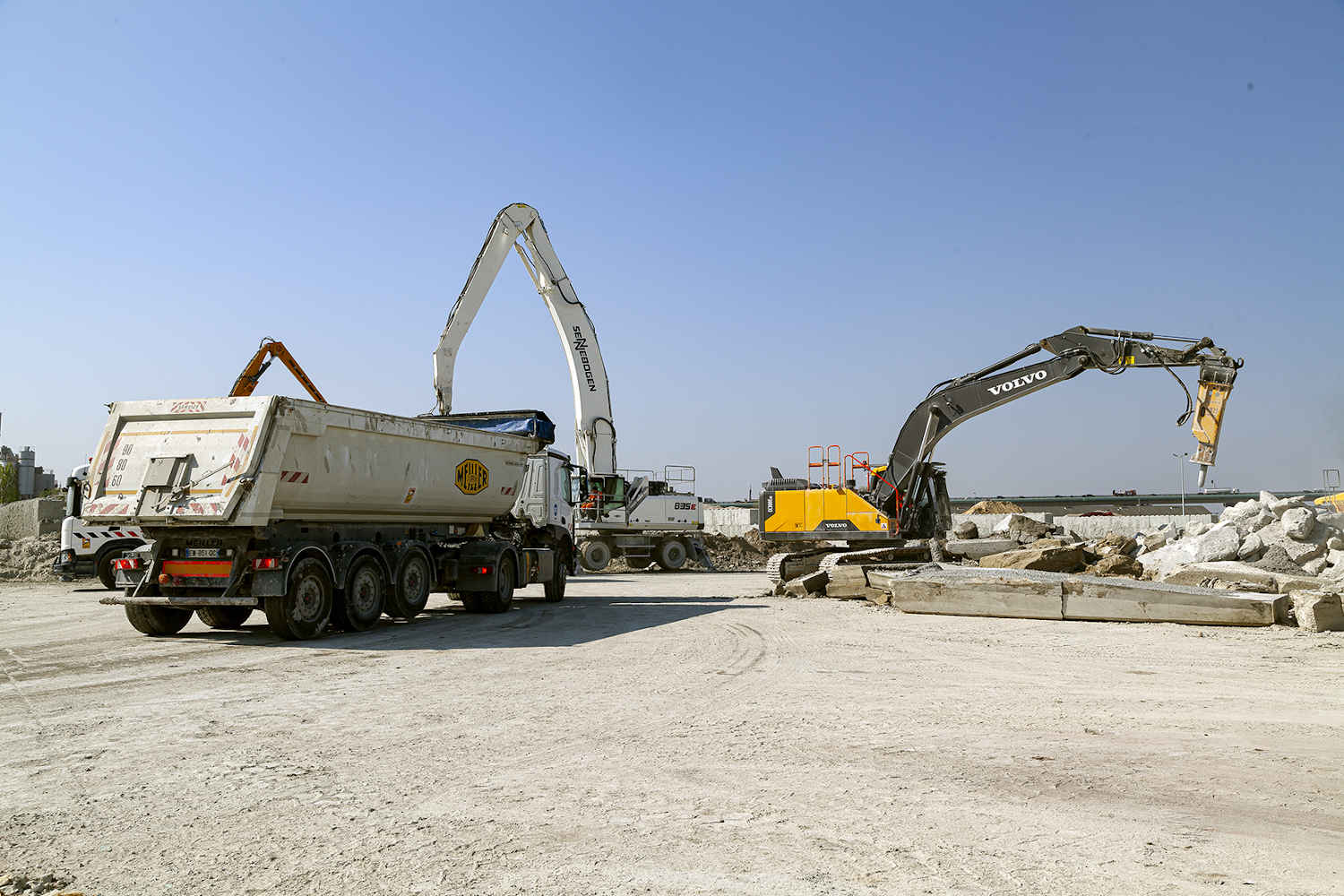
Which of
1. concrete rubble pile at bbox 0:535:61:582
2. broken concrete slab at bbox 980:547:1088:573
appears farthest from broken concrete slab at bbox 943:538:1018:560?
concrete rubble pile at bbox 0:535:61:582

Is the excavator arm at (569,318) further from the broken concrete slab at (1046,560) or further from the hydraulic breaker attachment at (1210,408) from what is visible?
the hydraulic breaker attachment at (1210,408)

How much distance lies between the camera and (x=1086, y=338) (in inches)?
846

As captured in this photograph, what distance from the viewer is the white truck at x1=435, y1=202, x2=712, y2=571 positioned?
24422mm

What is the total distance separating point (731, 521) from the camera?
4594cm

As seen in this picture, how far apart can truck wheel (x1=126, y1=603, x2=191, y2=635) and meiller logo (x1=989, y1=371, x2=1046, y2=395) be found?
54.9 ft

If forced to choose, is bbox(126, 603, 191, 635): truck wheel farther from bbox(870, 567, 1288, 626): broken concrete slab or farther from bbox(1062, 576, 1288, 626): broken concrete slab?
bbox(1062, 576, 1288, 626): broken concrete slab

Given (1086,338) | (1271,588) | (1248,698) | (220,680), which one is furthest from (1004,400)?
(220,680)

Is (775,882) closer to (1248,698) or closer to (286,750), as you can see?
(286,750)

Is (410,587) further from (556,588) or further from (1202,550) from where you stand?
(1202,550)

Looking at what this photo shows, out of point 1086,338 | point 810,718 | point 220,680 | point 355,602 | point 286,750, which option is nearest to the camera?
point 286,750

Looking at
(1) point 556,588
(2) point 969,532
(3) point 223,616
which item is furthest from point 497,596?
(2) point 969,532

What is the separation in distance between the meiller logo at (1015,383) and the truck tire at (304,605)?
15029 mm

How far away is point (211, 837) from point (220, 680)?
5233mm

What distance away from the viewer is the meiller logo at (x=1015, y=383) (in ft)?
71.6
